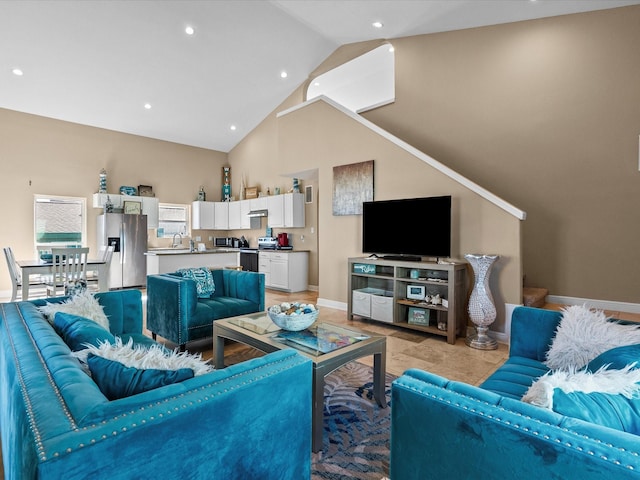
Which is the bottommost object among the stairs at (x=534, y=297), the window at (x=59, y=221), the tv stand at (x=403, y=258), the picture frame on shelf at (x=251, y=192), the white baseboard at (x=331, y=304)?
the white baseboard at (x=331, y=304)

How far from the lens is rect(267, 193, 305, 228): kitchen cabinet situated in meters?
7.24

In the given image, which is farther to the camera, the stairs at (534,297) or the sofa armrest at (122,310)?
the stairs at (534,297)

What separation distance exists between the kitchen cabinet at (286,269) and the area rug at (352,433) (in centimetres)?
412

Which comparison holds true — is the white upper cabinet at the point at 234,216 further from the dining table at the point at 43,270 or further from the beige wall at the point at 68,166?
the dining table at the point at 43,270

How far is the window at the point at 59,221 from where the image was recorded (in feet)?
21.9

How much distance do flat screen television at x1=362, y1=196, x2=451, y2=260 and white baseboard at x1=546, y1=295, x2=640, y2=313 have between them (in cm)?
195

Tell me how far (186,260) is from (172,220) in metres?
3.11

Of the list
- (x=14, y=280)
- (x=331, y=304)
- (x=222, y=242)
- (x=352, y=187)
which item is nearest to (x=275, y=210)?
(x=222, y=242)

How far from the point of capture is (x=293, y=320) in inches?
97.0

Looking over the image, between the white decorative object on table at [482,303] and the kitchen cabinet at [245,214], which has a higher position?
the kitchen cabinet at [245,214]

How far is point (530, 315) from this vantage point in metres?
2.16

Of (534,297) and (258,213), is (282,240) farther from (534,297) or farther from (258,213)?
(534,297)

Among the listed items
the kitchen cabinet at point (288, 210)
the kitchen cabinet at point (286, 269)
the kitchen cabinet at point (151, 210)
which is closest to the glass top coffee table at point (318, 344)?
the kitchen cabinet at point (286, 269)

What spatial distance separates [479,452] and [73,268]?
507cm
